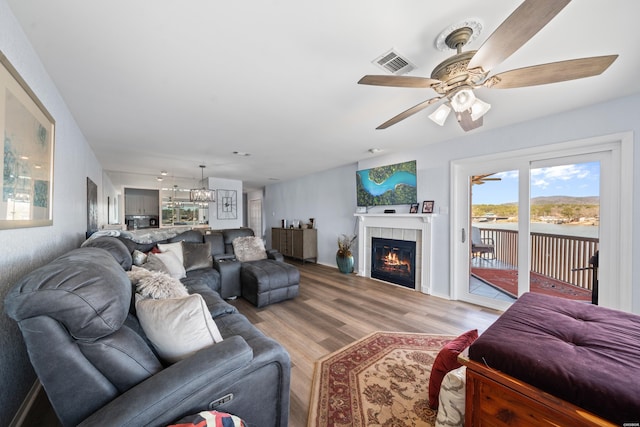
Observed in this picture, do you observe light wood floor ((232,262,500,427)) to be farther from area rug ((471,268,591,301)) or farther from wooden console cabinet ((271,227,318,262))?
wooden console cabinet ((271,227,318,262))

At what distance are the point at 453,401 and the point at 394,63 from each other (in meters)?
2.11

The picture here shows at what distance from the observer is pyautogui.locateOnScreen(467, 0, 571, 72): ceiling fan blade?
0.84 meters

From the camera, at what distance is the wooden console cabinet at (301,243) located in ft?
19.0

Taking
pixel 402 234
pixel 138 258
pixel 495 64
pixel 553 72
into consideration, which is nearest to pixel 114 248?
pixel 138 258

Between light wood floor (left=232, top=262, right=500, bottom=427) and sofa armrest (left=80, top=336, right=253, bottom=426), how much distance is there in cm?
79

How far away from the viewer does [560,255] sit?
2.69m

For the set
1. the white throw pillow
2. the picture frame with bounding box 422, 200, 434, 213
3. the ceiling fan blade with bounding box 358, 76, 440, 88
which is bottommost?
the white throw pillow

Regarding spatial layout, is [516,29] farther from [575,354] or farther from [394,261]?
[394,261]

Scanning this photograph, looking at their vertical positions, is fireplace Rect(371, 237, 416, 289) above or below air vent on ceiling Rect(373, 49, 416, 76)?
below

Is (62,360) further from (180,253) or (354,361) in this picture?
(180,253)

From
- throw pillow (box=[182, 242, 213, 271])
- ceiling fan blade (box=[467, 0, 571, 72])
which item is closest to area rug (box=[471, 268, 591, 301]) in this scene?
ceiling fan blade (box=[467, 0, 571, 72])

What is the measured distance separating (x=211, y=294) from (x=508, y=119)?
380 cm

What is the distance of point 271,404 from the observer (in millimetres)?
1217

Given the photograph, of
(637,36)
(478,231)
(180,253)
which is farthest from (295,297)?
(637,36)
